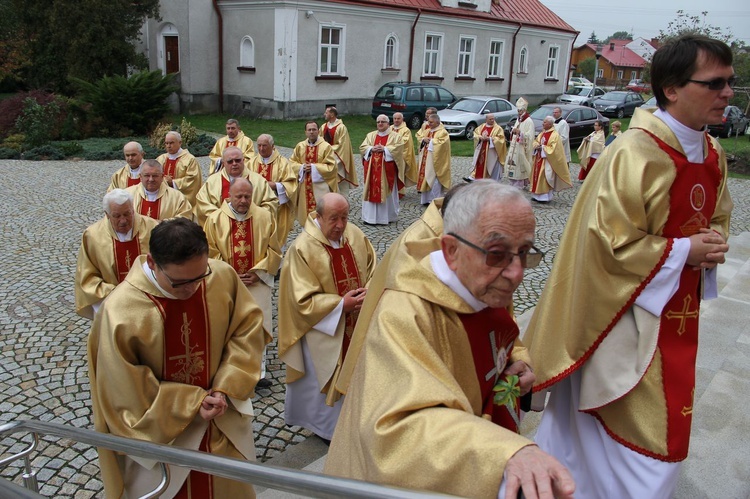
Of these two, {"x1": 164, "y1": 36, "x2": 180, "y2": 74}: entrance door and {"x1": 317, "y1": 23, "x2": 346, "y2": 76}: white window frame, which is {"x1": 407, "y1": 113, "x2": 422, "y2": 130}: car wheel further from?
{"x1": 164, "y1": 36, "x2": 180, "y2": 74}: entrance door

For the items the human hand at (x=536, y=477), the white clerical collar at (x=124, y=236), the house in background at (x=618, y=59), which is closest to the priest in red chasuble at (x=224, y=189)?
the white clerical collar at (x=124, y=236)

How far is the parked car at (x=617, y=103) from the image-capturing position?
2866 cm

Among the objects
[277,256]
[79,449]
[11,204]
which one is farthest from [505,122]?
[79,449]

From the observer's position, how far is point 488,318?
80.6 inches

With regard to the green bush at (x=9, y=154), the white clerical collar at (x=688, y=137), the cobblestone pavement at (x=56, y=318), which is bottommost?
the cobblestone pavement at (x=56, y=318)

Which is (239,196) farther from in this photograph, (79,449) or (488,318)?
(488,318)

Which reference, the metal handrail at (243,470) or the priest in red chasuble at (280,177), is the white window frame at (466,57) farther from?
the metal handrail at (243,470)

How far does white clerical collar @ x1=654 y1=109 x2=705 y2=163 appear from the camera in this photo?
9.38 feet

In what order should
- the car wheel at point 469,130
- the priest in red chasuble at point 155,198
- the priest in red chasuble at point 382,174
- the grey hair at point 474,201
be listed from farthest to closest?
the car wheel at point 469,130, the priest in red chasuble at point 382,174, the priest in red chasuble at point 155,198, the grey hair at point 474,201

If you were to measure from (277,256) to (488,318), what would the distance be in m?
3.70

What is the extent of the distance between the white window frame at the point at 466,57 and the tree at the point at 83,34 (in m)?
13.1

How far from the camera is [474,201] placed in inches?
72.5

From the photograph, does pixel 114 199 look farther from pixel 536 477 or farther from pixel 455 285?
pixel 536 477

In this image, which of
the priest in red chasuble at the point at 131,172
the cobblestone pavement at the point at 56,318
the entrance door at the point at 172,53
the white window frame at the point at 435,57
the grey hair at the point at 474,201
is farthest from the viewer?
the white window frame at the point at 435,57
